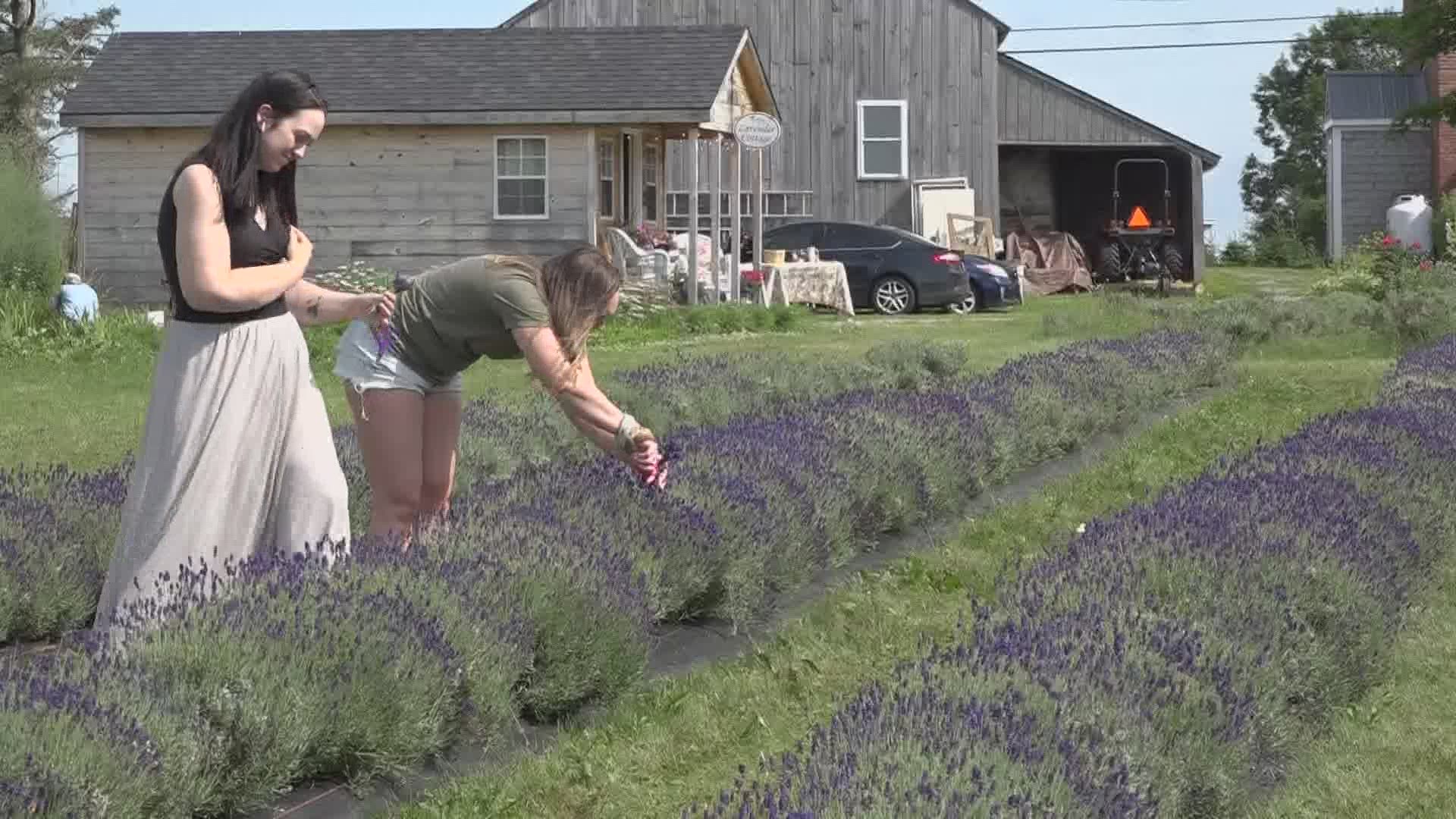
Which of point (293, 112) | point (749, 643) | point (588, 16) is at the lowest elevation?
point (749, 643)

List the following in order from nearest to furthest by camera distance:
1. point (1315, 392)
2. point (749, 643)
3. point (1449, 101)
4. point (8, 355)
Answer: point (749, 643) → point (1315, 392) → point (8, 355) → point (1449, 101)

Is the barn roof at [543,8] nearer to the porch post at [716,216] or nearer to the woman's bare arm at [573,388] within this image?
the porch post at [716,216]

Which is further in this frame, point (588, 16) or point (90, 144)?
point (588, 16)

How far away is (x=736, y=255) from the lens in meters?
27.6

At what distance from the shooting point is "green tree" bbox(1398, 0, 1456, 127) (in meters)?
28.8

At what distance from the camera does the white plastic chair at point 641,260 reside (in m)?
26.6

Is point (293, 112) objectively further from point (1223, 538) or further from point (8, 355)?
point (8, 355)

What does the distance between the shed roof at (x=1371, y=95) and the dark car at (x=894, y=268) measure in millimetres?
19880

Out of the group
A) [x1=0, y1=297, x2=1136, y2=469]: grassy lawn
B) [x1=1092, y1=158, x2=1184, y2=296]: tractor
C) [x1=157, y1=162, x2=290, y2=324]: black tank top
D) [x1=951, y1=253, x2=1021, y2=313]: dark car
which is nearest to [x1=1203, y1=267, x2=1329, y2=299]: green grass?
[x1=1092, y1=158, x2=1184, y2=296]: tractor

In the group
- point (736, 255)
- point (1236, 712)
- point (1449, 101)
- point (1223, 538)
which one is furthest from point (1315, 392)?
point (1449, 101)

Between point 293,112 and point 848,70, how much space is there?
101 ft

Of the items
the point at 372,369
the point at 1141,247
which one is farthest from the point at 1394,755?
the point at 1141,247

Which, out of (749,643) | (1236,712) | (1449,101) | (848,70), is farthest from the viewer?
(848,70)

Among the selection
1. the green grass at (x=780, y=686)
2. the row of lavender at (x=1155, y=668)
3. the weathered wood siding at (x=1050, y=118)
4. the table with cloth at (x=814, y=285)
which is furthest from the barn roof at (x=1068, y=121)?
the row of lavender at (x=1155, y=668)
